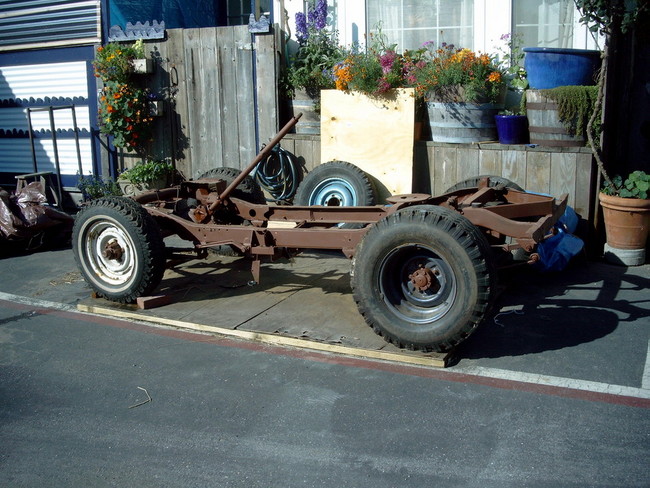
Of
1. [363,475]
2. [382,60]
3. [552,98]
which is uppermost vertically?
[382,60]

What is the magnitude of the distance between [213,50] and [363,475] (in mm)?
7517

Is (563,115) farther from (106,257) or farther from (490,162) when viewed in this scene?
(106,257)

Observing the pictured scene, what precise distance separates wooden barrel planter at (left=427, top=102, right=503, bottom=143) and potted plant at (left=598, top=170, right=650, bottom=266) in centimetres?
164

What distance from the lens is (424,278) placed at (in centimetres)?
539

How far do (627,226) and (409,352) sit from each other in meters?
3.48

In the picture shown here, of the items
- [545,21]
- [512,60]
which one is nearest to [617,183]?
[512,60]

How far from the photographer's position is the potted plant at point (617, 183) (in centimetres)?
754


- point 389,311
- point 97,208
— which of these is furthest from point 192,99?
point 389,311

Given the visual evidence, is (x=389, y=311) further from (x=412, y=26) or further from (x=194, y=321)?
(x=412, y=26)

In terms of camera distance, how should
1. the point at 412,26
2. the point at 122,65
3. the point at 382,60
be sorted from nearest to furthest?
the point at 382,60 < the point at 412,26 < the point at 122,65

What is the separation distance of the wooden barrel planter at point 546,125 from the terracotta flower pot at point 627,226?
77 cm

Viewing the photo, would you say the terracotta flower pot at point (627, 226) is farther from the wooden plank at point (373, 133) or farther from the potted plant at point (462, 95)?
the wooden plank at point (373, 133)

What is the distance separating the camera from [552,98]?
812cm

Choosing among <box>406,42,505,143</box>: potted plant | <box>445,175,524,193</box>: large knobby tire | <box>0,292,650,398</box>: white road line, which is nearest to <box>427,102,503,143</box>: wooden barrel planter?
<box>406,42,505,143</box>: potted plant
